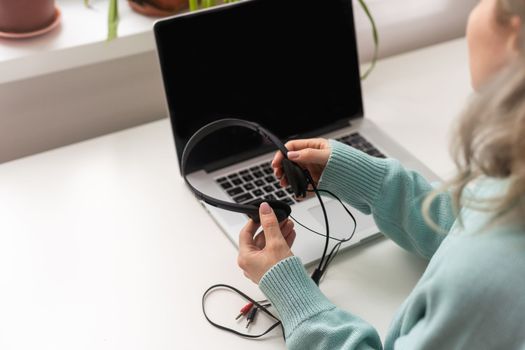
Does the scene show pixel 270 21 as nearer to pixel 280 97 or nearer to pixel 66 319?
pixel 280 97

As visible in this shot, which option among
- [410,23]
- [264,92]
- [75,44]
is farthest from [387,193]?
[410,23]

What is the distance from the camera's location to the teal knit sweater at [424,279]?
0.52 m

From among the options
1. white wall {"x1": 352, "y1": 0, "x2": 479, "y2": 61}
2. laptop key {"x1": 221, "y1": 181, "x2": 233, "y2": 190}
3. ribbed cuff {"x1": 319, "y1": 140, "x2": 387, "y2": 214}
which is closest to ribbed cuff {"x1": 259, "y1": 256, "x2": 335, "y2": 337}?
ribbed cuff {"x1": 319, "y1": 140, "x2": 387, "y2": 214}

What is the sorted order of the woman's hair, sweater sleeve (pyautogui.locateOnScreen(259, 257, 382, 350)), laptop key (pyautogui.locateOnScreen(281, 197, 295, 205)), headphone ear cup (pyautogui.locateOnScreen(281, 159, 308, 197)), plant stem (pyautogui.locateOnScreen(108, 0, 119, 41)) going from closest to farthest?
1. the woman's hair
2. sweater sleeve (pyautogui.locateOnScreen(259, 257, 382, 350))
3. headphone ear cup (pyautogui.locateOnScreen(281, 159, 308, 197))
4. laptop key (pyautogui.locateOnScreen(281, 197, 295, 205))
5. plant stem (pyautogui.locateOnScreen(108, 0, 119, 41))

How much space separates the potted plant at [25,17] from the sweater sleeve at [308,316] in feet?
1.87

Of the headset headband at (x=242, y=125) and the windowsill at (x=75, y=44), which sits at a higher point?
the windowsill at (x=75, y=44)

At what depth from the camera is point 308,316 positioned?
655 millimetres

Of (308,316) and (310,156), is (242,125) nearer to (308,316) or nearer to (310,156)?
(310,156)

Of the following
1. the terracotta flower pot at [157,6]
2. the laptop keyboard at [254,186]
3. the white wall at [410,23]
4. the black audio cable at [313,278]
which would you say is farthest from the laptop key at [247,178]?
the white wall at [410,23]

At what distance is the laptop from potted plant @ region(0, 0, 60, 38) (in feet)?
0.84

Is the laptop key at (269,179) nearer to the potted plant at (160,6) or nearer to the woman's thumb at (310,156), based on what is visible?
the woman's thumb at (310,156)

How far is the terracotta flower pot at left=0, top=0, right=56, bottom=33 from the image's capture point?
0.93 m

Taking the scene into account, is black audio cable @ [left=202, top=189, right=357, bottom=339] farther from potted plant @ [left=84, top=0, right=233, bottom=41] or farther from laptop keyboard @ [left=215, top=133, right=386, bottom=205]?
potted plant @ [left=84, top=0, right=233, bottom=41]

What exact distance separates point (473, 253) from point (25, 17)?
0.75 m
